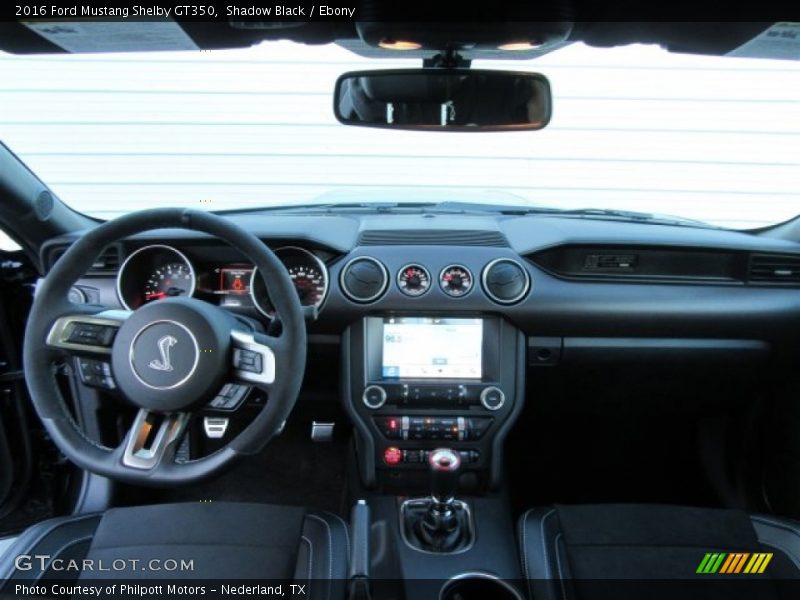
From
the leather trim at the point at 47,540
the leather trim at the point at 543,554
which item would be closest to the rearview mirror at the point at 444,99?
the leather trim at the point at 543,554

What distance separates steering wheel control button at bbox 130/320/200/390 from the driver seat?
729 mm

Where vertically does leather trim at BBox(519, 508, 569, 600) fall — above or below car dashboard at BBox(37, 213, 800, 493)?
below

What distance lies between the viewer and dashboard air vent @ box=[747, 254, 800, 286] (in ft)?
8.30

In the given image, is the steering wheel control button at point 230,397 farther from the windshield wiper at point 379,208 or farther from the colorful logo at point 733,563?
the colorful logo at point 733,563

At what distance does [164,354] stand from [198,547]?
78 centimetres

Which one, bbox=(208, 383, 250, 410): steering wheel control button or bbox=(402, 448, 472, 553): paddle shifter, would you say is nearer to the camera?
bbox=(208, 383, 250, 410): steering wheel control button

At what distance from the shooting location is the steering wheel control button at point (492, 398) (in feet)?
8.20

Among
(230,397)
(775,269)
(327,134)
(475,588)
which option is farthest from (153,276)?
(327,134)

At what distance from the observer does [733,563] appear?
7.03 ft

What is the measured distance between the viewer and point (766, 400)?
2.91m

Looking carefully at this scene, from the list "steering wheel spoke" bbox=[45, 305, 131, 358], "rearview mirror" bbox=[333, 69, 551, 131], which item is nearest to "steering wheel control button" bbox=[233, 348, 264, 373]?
"steering wheel spoke" bbox=[45, 305, 131, 358]

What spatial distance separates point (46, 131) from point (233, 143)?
1379 mm

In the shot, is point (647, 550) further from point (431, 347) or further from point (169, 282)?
point (169, 282)

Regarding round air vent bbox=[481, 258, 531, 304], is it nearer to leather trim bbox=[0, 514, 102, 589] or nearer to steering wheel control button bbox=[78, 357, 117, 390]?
steering wheel control button bbox=[78, 357, 117, 390]
